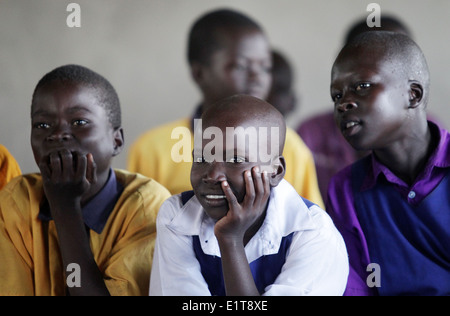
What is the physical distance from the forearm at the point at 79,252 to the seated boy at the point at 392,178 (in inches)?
18.7

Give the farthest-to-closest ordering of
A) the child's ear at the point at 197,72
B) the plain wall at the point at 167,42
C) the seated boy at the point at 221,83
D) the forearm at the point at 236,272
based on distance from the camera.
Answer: the child's ear at the point at 197,72 → the plain wall at the point at 167,42 → the seated boy at the point at 221,83 → the forearm at the point at 236,272

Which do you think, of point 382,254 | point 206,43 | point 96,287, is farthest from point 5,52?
point 382,254

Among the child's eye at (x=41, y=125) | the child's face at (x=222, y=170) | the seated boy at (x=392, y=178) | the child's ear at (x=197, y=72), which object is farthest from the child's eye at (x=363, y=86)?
the child's ear at (x=197, y=72)

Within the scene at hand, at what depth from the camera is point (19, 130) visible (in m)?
1.50

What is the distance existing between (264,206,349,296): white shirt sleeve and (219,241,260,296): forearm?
0.03 meters

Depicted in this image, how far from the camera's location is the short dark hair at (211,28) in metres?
1.67

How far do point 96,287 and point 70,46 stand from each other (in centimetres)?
90

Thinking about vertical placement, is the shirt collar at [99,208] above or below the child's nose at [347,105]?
below

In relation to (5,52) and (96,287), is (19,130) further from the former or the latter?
(96,287)

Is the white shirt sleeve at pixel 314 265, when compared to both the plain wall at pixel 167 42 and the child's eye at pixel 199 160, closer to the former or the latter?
the child's eye at pixel 199 160

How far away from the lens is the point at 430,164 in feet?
3.56

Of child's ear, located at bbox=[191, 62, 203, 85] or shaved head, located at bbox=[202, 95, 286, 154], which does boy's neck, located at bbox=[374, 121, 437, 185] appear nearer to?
shaved head, located at bbox=[202, 95, 286, 154]

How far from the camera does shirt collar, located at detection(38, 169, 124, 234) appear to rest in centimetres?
112

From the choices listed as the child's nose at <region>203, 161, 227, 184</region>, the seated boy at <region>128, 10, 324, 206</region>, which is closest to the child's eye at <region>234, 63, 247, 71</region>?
the seated boy at <region>128, 10, 324, 206</region>
